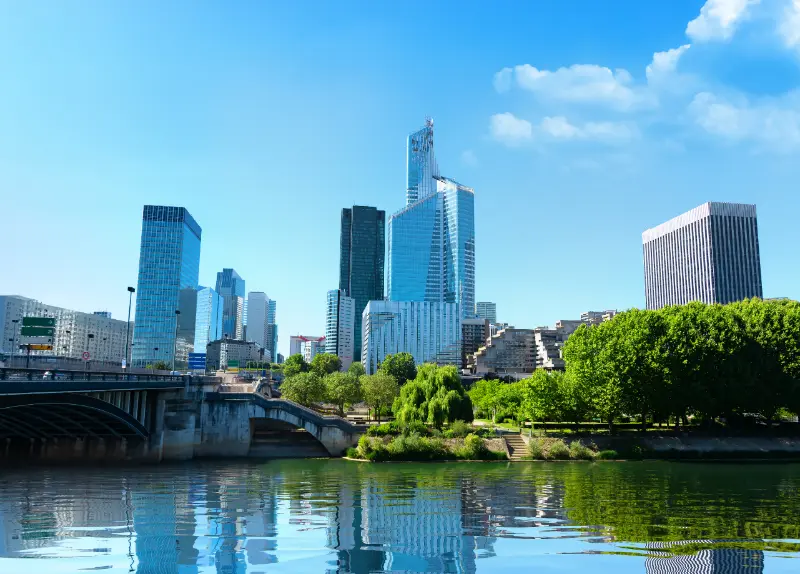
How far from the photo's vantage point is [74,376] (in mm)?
52562

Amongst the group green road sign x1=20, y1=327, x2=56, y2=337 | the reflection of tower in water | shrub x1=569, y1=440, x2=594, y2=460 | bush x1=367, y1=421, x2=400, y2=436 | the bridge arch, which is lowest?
shrub x1=569, y1=440, x2=594, y2=460

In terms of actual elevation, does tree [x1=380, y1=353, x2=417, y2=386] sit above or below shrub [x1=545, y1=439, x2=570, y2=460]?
above

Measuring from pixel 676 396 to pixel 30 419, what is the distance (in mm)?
75784

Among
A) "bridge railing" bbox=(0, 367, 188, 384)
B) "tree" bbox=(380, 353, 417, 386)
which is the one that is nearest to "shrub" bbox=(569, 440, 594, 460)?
"bridge railing" bbox=(0, 367, 188, 384)

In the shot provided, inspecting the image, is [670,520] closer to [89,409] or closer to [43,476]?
[89,409]

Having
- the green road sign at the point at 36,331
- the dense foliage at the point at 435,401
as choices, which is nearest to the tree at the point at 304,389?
the dense foliage at the point at 435,401

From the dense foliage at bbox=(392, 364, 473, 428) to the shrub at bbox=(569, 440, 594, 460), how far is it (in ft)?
48.9

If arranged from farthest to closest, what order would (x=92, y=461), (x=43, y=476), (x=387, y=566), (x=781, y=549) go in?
(x=92, y=461) < (x=43, y=476) < (x=781, y=549) < (x=387, y=566)

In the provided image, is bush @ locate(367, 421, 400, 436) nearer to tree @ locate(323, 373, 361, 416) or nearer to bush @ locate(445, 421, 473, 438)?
bush @ locate(445, 421, 473, 438)

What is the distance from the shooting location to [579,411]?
76812 millimetres

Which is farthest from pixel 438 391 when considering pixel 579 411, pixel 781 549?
pixel 781 549

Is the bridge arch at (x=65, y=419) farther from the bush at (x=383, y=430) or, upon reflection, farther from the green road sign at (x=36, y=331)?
the bush at (x=383, y=430)

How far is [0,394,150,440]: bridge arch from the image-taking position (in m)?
47.7

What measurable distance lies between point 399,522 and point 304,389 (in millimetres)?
71329
